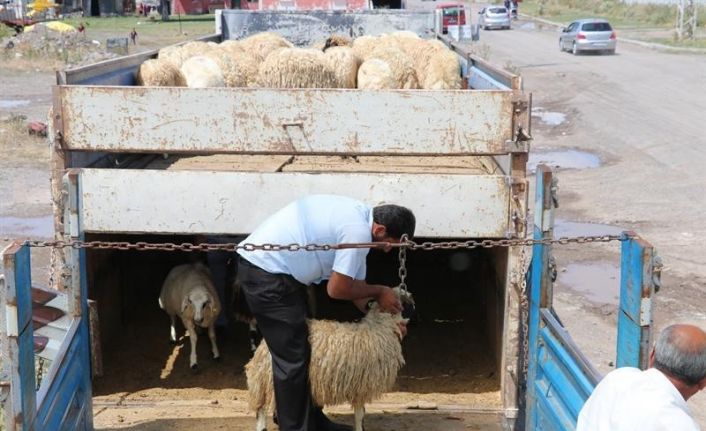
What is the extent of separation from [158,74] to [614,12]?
55302 millimetres

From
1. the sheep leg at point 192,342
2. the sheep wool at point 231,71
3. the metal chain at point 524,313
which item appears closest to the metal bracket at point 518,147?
the metal chain at point 524,313

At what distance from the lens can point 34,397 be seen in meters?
3.82

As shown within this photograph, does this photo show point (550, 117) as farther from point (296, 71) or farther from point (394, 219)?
point (394, 219)

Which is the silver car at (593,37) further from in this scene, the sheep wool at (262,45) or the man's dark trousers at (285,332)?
the man's dark trousers at (285,332)

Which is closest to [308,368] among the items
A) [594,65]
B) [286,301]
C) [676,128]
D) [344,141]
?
[286,301]

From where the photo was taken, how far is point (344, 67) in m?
8.12

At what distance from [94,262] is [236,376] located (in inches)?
48.6

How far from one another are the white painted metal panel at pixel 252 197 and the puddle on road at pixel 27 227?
5895 millimetres

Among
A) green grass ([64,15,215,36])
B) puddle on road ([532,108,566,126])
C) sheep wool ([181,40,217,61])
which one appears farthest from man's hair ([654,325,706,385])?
green grass ([64,15,215,36])

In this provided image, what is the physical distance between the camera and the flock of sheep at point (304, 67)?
303 inches

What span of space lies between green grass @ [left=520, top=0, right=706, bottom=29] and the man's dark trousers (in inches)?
1778

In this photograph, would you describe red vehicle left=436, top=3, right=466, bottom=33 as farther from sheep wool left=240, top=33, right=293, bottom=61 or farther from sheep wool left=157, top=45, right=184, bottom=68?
sheep wool left=157, top=45, right=184, bottom=68

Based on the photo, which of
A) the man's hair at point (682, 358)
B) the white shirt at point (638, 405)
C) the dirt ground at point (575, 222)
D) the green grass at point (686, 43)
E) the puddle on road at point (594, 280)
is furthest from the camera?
the green grass at point (686, 43)

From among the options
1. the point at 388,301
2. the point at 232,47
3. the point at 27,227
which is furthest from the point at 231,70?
the point at 27,227
